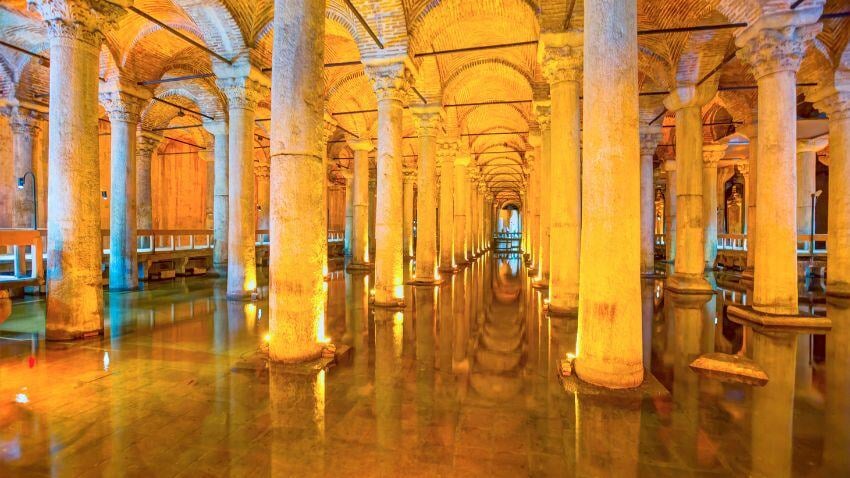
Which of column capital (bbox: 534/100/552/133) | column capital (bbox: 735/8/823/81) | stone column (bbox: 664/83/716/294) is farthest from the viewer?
column capital (bbox: 534/100/552/133)

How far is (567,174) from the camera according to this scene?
8.63 meters

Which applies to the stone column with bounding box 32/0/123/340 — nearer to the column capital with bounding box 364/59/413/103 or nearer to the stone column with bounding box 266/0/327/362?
the stone column with bounding box 266/0/327/362

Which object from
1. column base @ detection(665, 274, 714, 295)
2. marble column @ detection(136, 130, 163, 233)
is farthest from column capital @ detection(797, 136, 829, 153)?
marble column @ detection(136, 130, 163, 233)

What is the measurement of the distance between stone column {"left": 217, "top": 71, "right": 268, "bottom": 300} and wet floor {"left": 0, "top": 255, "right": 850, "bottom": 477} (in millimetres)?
3285

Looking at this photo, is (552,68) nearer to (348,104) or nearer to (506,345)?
(506,345)

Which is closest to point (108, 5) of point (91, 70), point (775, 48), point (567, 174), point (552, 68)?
point (91, 70)

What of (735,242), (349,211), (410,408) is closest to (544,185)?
(410,408)

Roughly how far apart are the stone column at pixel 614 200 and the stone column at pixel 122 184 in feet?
39.2

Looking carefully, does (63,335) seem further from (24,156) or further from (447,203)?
(447,203)

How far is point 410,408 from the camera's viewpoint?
3.97m

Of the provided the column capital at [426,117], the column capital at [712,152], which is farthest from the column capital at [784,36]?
the column capital at [712,152]

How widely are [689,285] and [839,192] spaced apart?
400 centimetres

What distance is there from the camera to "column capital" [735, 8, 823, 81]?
24.1 ft

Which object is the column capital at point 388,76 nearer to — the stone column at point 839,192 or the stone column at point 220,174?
the stone column at point 220,174
